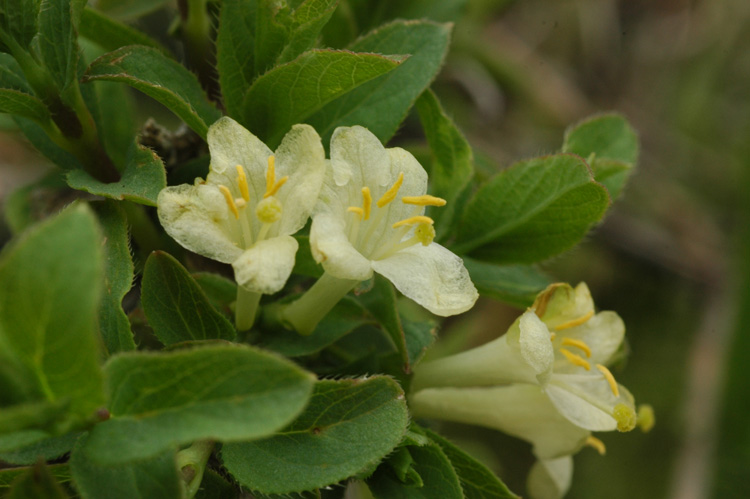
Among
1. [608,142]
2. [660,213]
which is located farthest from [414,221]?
[660,213]

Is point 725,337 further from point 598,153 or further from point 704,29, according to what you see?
point 598,153

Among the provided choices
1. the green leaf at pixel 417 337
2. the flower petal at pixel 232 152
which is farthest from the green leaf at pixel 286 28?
the green leaf at pixel 417 337

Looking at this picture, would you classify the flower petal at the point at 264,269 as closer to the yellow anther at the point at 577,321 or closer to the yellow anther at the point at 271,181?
the yellow anther at the point at 271,181

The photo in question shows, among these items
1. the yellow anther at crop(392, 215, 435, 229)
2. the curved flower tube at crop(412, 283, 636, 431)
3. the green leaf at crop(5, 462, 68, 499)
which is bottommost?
the curved flower tube at crop(412, 283, 636, 431)

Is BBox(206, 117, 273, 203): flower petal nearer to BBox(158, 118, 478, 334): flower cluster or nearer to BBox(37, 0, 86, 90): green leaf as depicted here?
BBox(158, 118, 478, 334): flower cluster

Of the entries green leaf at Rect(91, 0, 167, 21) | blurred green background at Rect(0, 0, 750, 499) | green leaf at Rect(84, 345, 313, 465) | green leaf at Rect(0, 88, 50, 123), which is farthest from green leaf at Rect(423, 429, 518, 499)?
blurred green background at Rect(0, 0, 750, 499)

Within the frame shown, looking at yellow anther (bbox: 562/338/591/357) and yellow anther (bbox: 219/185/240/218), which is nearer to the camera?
yellow anther (bbox: 219/185/240/218)
